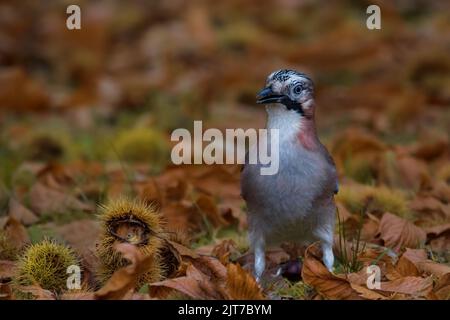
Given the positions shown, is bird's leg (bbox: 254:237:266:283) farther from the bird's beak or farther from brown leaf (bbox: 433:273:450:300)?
brown leaf (bbox: 433:273:450:300)

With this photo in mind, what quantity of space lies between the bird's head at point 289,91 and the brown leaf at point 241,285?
0.80 metres

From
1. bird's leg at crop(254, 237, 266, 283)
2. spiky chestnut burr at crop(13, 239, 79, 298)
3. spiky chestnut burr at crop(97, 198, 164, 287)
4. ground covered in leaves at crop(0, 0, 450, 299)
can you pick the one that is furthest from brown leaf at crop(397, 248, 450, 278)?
spiky chestnut burr at crop(13, 239, 79, 298)

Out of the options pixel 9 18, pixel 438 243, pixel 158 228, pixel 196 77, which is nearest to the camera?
pixel 158 228

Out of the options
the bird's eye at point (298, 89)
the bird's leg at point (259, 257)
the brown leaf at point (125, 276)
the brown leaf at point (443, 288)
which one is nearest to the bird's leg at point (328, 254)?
the bird's leg at point (259, 257)

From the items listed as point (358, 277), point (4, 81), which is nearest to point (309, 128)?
point (358, 277)

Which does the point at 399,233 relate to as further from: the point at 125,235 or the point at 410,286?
the point at 125,235

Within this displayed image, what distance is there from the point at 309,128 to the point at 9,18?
20.7 feet

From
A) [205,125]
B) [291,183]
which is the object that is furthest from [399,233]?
[205,125]

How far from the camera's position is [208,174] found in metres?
5.17

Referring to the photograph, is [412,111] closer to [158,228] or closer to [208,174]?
[208,174]

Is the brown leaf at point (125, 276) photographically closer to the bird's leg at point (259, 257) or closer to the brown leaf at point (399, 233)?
the bird's leg at point (259, 257)

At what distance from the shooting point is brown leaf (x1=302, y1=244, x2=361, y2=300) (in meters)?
3.28

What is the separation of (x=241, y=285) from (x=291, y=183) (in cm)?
61

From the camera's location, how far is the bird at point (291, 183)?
12.0ft
